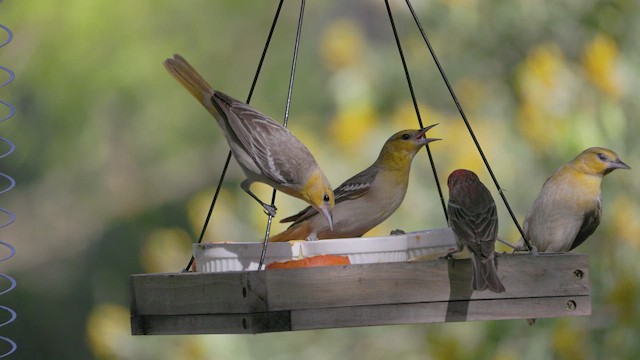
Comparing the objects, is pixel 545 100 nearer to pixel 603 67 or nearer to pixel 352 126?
pixel 603 67

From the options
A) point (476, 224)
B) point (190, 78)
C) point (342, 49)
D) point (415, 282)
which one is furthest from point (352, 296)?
point (342, 49)

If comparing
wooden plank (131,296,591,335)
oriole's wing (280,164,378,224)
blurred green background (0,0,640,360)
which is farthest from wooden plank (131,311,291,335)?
blurred green background (0,0,640,360)

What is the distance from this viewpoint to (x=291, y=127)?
6.54 metres

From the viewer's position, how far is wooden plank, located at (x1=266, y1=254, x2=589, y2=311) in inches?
107

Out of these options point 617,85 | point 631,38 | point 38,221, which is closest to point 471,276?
point 617,85

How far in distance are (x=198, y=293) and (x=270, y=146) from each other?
2.43 ft

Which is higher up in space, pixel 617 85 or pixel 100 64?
pixel 100 64

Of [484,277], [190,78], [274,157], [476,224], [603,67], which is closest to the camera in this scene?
[484,277]

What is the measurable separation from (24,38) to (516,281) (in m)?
5.30

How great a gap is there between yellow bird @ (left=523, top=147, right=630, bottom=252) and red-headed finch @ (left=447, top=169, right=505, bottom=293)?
568 mm

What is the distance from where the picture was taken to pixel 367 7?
9148 millimetres

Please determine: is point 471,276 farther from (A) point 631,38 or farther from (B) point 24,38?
(B) point 24,38

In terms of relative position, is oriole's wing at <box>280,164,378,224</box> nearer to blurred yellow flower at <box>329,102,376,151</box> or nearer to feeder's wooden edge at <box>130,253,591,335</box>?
feeder's wooden edge at <box>130,253,591,335</box>

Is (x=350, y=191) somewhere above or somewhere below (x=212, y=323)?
above
